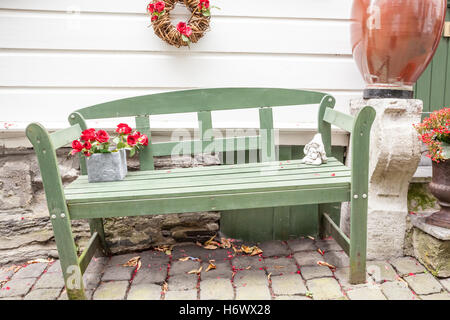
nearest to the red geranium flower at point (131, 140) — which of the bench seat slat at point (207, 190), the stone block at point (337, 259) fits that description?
the bench seat slat at point (207, 190)

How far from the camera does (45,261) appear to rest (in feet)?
7.64

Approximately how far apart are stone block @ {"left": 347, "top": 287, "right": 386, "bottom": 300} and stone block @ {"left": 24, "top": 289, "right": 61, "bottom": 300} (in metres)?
1.55

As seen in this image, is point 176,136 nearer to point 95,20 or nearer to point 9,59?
point 95,20

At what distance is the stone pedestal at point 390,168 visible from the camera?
6.68 ft

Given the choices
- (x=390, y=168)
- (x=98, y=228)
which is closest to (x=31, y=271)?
(x=98, y=228)

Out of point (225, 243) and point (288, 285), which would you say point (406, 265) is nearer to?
point (288, 285)

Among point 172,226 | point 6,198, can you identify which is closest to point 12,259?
point 6,198

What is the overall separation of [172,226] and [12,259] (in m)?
1.03

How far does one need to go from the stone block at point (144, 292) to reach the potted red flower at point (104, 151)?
607 millimetres

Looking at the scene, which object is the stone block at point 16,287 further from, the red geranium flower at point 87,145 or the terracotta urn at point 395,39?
the terracotta urn at point 395,39

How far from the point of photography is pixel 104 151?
6.36 feet

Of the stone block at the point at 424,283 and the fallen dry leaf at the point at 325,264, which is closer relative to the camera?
the stone block at the point at 424,283

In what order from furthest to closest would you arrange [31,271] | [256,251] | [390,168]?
[256,251] < [31,271] < [390,168]

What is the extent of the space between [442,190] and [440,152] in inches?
9.1
